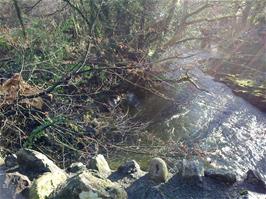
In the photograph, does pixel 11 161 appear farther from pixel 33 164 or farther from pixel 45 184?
pixel 45 184

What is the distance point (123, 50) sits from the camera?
10.5 meters

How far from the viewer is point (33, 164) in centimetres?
564

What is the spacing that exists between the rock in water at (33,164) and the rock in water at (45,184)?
203 millimetres

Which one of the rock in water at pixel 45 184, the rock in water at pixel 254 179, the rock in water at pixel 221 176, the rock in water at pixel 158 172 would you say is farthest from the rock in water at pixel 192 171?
the rock in water at pixel 45 184

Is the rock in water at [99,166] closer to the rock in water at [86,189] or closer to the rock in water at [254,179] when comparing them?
the rock in water at [86,189]

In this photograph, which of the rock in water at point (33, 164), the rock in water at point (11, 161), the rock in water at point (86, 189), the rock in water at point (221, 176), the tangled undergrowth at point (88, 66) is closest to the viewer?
the rock in water at point (86, 189)

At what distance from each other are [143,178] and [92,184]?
150cm

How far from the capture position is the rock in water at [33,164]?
557cm

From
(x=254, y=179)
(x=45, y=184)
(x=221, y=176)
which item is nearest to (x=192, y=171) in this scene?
(x=221, y=176)

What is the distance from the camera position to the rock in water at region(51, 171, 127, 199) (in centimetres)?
471

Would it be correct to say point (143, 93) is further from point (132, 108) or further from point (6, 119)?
point (6, 119)

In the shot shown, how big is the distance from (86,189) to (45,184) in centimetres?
67

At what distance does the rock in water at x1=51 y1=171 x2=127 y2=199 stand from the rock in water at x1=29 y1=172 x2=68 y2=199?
131 millimetres

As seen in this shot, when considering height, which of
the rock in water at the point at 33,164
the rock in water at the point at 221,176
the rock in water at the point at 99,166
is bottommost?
the rock in water at the point at 221,176
